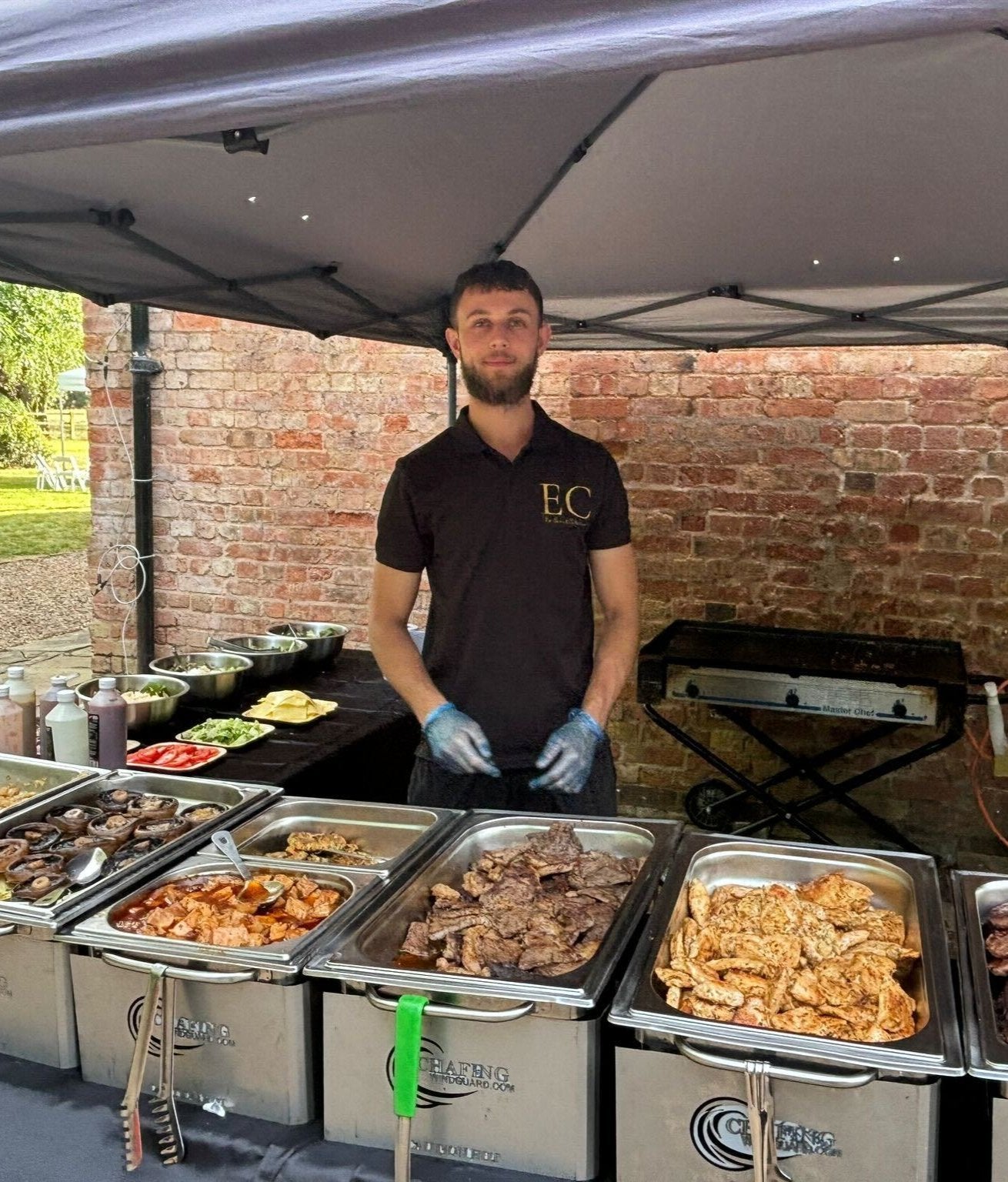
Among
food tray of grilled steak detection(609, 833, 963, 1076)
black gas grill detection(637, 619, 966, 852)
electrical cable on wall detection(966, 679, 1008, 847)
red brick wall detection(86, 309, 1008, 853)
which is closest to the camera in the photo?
food tray of grilled steak detection(609, 833, 963, 1076)

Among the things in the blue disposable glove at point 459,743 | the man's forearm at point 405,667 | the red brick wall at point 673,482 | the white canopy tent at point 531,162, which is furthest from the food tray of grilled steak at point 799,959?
the red brick wall at point 673,482

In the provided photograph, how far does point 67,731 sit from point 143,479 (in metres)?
3.33

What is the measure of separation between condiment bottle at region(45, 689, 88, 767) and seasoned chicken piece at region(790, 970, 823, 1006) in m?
1.76

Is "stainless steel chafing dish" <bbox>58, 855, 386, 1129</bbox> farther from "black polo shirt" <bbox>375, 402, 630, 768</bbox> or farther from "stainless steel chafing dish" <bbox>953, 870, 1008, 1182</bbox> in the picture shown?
"black polo shirt" <bbox>375, 402, 630, 768</bbox>

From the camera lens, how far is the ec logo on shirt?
2.60 metres

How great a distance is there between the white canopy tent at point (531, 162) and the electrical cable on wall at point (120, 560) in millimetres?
2228

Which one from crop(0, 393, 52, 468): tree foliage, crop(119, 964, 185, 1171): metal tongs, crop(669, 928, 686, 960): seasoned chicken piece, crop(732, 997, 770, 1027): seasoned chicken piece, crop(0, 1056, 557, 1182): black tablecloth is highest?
crop(0, 393, 52, 468): tree foliage

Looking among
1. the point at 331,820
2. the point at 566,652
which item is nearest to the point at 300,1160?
the point at 331,820

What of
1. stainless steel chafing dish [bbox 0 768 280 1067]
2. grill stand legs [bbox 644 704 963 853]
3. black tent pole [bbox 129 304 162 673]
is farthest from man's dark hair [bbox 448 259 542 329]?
black tent pole [bbox 129 304 162 673]

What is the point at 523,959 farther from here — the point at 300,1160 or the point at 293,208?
the point at 293,208

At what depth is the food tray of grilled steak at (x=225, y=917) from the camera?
136cm

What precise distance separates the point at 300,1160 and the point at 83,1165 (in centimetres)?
28

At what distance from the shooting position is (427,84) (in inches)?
42.0

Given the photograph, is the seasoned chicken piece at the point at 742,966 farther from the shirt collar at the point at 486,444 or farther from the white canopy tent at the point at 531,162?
the shirt collar at the point at 486,444
